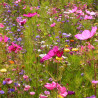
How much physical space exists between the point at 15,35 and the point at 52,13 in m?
0.76

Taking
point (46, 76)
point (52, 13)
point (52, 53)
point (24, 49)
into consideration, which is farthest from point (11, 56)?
point (52, 13)

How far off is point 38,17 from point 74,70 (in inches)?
66.6

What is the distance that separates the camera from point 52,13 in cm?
325

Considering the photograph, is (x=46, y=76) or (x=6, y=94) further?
(x=46, y=76)

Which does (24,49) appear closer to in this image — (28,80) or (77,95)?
(28,80)

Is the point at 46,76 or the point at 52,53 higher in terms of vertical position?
the point at 52,53

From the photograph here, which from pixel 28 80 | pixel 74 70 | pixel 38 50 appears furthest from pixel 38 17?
pixel 28 80

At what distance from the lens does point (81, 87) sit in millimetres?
1571

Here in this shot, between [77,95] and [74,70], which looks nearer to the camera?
[77,95]

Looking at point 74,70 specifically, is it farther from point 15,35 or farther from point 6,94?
point 15,35

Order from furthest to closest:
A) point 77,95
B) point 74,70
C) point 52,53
A: point 74,70 < point 77,95 < point 52,53

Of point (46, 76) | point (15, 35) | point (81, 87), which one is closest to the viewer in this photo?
point (81, 87)

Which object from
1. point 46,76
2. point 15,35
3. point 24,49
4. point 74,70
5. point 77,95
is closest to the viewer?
point 77,95

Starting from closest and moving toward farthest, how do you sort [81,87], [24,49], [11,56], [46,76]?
[81,87], [46,76], [11,56], [24,49]
